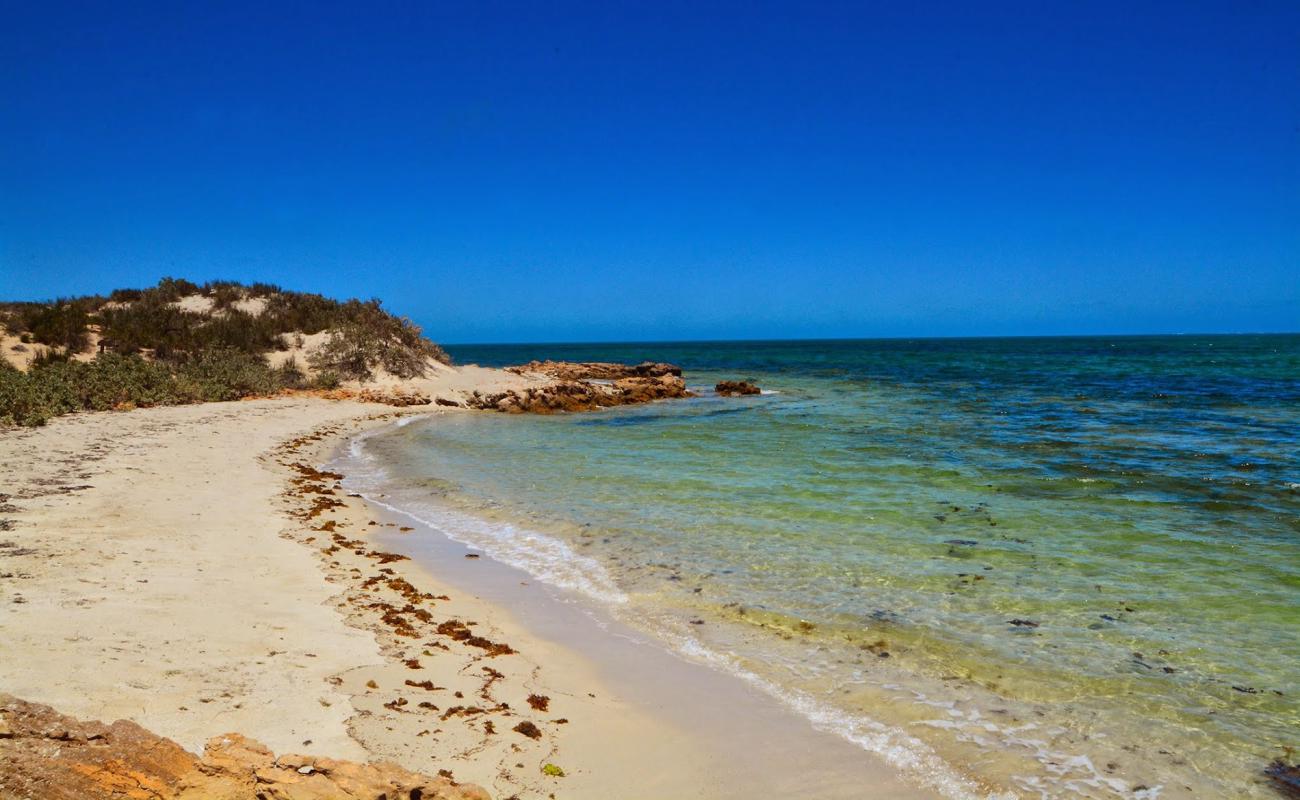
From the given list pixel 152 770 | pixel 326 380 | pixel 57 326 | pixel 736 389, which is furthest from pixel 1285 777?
pixel 57 326

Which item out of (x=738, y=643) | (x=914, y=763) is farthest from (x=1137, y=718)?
(x=738, y=643)

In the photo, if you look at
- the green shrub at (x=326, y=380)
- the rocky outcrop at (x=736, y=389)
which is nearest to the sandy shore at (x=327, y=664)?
the green shrub at (x=326, y=380)

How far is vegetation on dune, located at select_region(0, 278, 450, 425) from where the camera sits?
727 inches

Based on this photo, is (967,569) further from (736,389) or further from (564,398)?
(736,389)

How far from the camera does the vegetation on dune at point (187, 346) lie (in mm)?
18469

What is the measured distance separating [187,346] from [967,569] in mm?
29289

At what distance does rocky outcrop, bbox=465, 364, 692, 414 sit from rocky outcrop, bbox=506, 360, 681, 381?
7.78 m

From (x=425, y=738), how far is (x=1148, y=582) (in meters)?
7.36

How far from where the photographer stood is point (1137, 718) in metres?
4.85

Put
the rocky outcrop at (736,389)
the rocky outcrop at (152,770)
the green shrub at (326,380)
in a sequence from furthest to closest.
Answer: the rocky outcrop at (736,389)
the green shrub at (326,380)
the rocky outcrop at (152,770)

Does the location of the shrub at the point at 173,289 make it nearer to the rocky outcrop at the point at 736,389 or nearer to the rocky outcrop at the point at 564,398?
the rocky outcrop at the point at 564,398

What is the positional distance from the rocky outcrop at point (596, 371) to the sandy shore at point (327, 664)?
31.7 meters

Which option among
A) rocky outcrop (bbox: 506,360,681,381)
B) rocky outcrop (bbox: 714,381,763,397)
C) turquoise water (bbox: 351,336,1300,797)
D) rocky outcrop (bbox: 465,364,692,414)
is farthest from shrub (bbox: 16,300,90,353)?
rocky outcrop (bbox: 714,381,763,397)

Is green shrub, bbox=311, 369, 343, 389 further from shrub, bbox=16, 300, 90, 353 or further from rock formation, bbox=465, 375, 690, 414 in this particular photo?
shrub, bbox=16, 300, 90, 353
